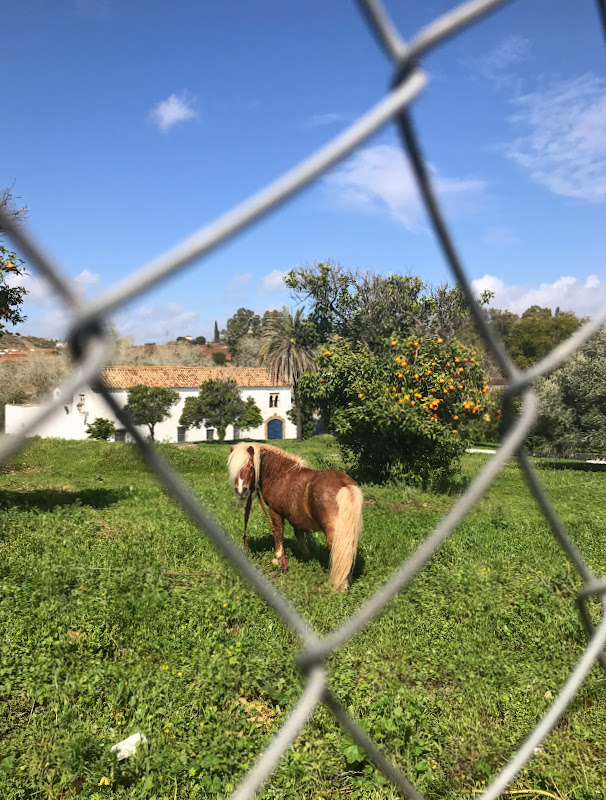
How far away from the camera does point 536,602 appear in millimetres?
4672

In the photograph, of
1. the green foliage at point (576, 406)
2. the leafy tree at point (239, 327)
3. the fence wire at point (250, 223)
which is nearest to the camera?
the fence wire at point (250, 223)

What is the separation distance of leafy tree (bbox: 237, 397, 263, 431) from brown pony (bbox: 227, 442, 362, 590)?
22561mm

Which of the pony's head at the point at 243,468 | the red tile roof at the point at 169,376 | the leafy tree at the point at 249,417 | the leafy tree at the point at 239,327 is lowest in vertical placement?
the leafy tree at the point at 249,417

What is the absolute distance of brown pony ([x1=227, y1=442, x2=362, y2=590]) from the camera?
504 cm

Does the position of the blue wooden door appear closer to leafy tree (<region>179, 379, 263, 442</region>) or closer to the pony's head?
leafy tree (<region>179, 379, 263, 442</region>)

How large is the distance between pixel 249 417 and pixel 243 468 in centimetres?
2375

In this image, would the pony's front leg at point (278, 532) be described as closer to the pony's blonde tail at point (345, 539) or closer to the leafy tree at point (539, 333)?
the pony's blonde tail at point (345, 539)

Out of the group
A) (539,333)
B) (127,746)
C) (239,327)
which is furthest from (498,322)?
(239,327)

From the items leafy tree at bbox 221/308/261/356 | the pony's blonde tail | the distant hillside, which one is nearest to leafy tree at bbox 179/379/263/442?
the pony's blonde tail

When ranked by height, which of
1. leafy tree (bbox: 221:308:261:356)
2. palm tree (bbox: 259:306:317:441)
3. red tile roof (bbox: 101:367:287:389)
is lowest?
red tile roof (bbox: 101:367:287:389)

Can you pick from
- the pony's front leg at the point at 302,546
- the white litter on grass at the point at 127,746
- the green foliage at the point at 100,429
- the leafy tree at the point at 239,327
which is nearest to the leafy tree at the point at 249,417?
the green foliage at the point at 100,429

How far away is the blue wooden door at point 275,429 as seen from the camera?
36.1 metres

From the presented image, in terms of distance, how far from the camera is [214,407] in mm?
27141

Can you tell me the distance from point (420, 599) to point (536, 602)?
2.81 ft
